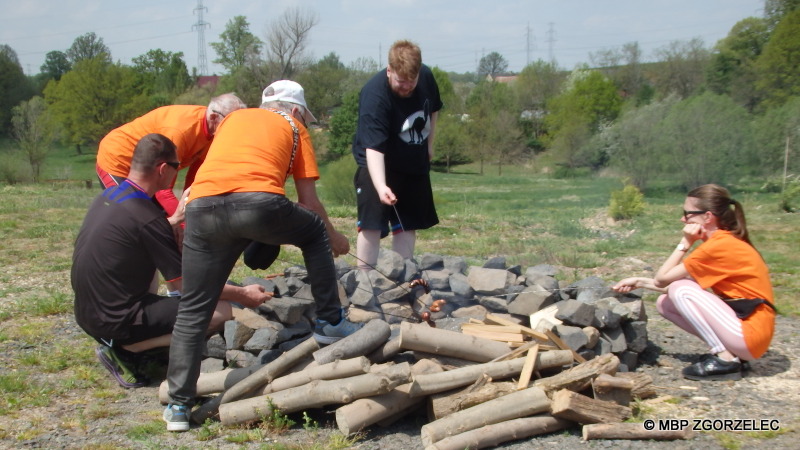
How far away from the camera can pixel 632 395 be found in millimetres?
3838

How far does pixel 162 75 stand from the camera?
58.8 m

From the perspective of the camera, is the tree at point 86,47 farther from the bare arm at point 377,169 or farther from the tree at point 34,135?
the bare arm at point 377,169

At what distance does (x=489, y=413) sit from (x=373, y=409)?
1.78 ft

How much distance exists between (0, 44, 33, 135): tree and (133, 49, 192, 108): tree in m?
8.62

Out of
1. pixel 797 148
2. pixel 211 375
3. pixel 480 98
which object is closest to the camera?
pixel 211 375

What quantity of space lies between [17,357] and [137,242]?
1.48 metres

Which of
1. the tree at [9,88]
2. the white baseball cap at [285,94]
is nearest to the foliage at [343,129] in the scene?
the tree at [9,88]

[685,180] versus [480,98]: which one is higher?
[480,98]

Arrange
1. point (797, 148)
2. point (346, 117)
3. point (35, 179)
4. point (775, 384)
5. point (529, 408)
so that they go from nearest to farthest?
point (529, 408)
point (775, 384)
point (797, 148)
point (35, 179)
point (346, 117)

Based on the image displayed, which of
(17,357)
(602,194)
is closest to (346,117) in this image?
(602,194)

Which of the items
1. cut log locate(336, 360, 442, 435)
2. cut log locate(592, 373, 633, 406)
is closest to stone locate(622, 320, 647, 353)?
cut log locate(592, 373, 633, 406)

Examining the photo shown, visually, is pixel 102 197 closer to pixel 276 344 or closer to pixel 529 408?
pixel 276 344

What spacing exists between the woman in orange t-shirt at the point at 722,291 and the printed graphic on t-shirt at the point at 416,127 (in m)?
1.92

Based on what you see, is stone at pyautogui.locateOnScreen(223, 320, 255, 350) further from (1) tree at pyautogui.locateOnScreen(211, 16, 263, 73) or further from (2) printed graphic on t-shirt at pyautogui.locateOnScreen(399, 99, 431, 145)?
(1) tree at pyautogui.locateOnScreen(211, 16, 263, 73)
